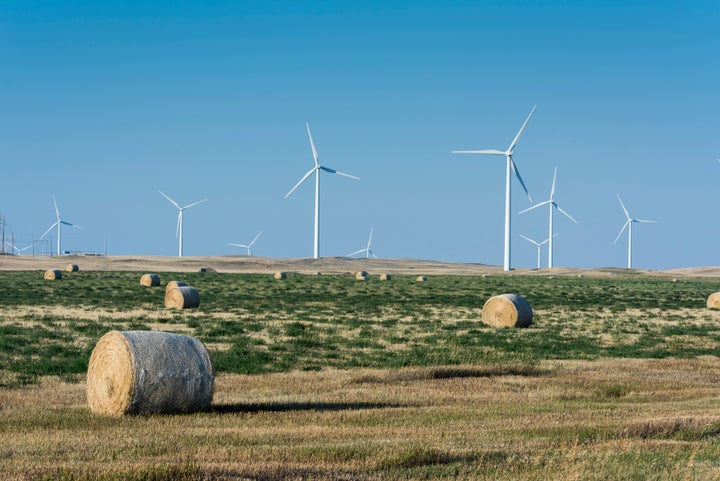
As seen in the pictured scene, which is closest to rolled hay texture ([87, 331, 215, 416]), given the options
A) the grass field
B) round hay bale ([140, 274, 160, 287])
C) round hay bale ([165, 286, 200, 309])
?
the grass field

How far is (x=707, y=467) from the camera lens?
40.3 feet

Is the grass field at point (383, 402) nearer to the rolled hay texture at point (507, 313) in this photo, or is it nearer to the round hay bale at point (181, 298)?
the rolled hay texture at point (507, 313)

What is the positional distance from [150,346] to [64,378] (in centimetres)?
507

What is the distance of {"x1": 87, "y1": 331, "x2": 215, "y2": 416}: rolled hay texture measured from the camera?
1642cm

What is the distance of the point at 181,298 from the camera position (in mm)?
43406

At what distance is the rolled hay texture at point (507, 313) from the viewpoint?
36219 millimetres

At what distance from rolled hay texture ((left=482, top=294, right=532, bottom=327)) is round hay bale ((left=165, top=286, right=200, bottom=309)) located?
Answer: 13.8 metres

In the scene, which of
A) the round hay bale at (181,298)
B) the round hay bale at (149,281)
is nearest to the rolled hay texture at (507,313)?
the round hay bale at (181,298)

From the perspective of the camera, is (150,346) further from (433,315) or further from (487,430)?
(433,315)

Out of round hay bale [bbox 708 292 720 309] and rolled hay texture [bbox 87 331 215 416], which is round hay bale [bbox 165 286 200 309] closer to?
rolled hay texture [bbox 87 331 215 416]

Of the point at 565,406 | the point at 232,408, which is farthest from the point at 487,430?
the point at 232,408

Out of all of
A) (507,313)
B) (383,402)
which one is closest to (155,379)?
(383,402)

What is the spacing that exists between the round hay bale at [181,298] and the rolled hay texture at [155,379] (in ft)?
87.4

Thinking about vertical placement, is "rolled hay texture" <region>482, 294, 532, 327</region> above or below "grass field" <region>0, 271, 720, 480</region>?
above
